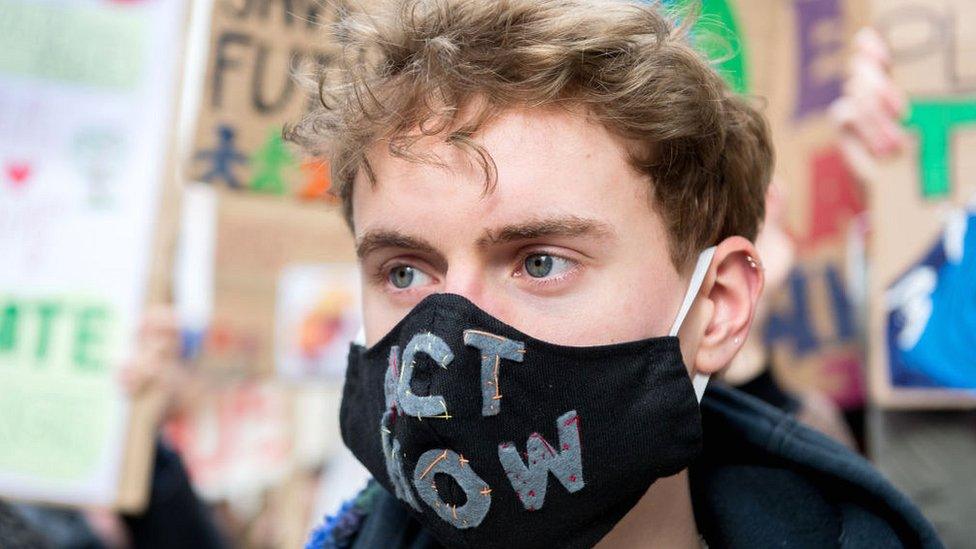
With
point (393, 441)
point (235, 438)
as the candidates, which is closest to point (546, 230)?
point (393, 441)

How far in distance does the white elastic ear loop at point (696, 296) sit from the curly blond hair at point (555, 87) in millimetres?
23

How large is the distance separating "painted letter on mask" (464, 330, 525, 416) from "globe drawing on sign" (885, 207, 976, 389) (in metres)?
1.35

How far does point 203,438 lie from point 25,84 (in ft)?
11.8

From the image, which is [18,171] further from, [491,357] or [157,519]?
[491,357]

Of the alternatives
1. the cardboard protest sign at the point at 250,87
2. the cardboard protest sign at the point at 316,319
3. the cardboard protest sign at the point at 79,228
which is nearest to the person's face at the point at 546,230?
the cardboard protest sign at the point at 250,87

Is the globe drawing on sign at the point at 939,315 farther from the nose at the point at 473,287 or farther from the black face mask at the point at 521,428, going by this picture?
the nose at the point at 473,287

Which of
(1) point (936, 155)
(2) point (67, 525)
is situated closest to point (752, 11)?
(1) point (936, 155)

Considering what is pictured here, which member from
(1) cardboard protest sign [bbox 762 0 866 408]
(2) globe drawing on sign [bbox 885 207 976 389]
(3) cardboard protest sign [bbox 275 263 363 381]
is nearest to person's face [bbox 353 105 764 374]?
(2) globe drawing on sign [bbox 885 207 976 389]

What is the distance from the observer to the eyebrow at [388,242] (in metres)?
1.73

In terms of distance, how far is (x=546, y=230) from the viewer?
5.47ft

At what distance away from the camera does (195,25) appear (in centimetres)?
339

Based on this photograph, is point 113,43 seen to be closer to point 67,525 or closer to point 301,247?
point 301,247

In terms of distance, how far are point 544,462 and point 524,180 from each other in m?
0.41

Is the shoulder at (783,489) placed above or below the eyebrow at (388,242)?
below
